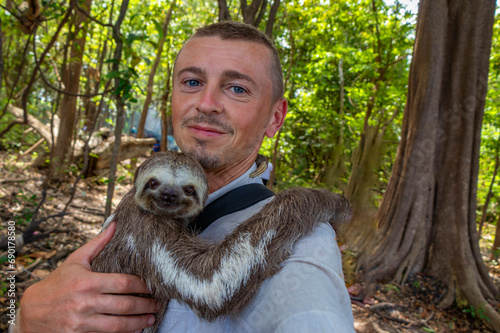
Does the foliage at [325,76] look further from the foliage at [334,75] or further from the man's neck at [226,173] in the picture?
the man's neck at [226,173]

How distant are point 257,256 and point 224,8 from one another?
3695 mm

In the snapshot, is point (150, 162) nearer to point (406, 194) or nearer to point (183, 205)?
point (183, 205)

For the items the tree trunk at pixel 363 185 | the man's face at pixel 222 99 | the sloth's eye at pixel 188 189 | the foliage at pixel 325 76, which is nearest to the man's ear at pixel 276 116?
the man's face at pixel 222 99

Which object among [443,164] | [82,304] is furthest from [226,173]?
[443,164]

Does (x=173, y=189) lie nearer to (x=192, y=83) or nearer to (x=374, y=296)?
(x=192, y=83)

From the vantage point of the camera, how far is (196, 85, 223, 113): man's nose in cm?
180

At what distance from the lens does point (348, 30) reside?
11.2 meters

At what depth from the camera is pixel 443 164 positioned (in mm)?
5227

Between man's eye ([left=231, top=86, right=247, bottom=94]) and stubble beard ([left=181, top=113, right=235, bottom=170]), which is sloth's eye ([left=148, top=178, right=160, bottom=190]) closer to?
stubble beard ([left=181, top=113, right=235, bottom=170])

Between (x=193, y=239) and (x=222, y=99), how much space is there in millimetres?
877

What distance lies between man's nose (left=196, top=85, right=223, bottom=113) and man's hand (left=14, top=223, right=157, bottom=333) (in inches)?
41.0

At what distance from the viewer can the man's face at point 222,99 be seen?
1.84 meters

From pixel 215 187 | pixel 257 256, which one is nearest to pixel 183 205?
pixel 215 187

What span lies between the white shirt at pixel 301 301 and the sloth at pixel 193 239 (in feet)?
0.20
